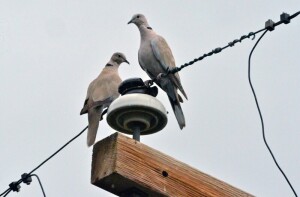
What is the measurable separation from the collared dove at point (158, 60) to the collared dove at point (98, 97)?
49cm

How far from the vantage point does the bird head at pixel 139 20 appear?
24.0 feet

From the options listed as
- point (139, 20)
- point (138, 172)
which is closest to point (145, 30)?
point (139, 20)

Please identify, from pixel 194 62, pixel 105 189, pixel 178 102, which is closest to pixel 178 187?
pixel 105 189

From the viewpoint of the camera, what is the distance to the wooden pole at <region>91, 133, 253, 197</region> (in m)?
2.54

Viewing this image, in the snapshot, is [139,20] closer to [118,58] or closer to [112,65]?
[118,58]

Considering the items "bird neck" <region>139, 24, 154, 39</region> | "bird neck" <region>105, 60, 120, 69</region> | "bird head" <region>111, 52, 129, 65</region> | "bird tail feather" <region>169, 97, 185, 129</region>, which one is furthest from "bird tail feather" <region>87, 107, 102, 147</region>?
"bird neck" <region>139, 24, 154, 39</region>

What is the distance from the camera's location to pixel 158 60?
6.86 m

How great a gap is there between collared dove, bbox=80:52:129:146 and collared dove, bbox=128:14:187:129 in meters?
0.49

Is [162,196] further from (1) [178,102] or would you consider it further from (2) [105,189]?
(1) [178,102]

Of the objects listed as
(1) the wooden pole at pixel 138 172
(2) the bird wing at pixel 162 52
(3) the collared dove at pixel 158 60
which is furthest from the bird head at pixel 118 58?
(1) the wooden pole at pixel 138 172

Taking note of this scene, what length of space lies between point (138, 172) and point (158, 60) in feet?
14.2

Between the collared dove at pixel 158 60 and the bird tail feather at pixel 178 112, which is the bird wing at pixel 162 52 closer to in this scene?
the collared dove at pixel 158 60

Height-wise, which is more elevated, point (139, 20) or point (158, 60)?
point (139, 20)

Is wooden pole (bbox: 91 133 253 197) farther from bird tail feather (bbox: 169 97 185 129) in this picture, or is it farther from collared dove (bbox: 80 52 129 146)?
bird tail feather (bbox: 169 97 185 129)
